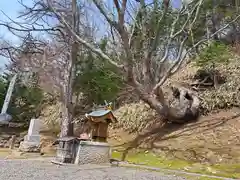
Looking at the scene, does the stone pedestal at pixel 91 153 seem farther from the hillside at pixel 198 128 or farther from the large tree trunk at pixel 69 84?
the large tree trunk at pixel 69 84

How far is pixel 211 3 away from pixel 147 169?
7.90 m

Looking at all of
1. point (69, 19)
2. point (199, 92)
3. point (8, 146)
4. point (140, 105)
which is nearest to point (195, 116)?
point (199, 92)

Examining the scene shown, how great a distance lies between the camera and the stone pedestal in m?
8.59

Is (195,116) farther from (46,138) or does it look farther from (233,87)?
(46,138)

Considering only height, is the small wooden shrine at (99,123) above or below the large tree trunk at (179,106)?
below

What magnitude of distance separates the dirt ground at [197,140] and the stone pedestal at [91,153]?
6.13ft

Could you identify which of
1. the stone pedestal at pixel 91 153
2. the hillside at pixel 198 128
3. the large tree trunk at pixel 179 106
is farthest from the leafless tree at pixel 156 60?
the stone pedestal at pixel 91 153

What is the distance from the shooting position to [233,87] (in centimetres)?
1178

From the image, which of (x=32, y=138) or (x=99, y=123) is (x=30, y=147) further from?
(x=99, y=123)

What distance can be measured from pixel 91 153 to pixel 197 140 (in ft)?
11.6

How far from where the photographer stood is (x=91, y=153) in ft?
28.5

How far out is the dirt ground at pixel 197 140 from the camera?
8.77 metres

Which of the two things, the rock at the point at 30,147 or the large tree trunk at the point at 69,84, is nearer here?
the rock at the point at 30,147

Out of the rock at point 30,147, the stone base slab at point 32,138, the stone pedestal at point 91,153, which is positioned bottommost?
the stone pedestal at point 91,153
